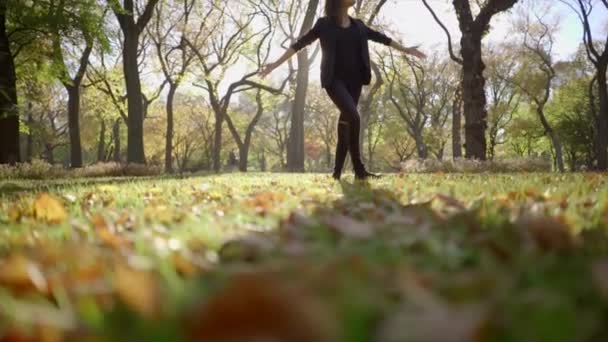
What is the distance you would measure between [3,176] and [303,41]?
30.9 feet

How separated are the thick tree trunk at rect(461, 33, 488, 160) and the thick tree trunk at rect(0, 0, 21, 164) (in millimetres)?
12818

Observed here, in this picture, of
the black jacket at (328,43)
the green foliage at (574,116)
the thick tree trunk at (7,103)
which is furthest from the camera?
the green foliage at (574,116)

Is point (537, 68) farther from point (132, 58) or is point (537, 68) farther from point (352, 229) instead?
point (352, 229)

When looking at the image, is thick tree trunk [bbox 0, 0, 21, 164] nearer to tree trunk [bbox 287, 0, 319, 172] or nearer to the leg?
the leg

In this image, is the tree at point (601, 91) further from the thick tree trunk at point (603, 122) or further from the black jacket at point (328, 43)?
the black jacket at point (328, 43)

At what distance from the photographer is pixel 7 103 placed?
→ 1322 centimetres

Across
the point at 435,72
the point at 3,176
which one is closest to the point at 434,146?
the point at 435,72

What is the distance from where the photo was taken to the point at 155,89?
35.5m

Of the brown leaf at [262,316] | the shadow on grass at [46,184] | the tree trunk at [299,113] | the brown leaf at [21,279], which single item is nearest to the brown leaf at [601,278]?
the brown leaf at [262,316]

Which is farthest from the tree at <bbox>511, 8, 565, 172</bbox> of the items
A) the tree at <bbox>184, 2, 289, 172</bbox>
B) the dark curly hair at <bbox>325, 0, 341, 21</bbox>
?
the dark curly hair at <bbox>325, 0, 341, 21</bbox>

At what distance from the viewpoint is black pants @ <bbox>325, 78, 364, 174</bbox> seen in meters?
5.87

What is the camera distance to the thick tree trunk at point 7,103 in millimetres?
13055

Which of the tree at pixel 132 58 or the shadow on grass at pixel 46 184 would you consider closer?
the shadow on grass at pixel 46 184

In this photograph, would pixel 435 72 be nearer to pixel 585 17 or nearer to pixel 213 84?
pixel 585 17
